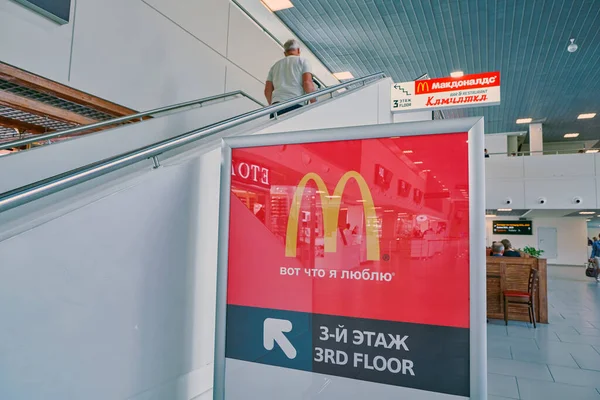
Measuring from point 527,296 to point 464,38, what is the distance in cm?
573

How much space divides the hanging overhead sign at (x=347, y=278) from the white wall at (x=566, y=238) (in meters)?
21.2

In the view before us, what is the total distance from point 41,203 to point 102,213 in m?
0.69

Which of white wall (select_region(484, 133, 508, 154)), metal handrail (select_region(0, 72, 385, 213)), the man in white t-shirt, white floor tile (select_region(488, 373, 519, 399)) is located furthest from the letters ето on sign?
white wall (select_region(484, 133, 508, 154))

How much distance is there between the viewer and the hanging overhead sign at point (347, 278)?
4.18ft

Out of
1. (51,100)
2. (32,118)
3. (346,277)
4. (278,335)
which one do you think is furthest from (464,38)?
(278,335)

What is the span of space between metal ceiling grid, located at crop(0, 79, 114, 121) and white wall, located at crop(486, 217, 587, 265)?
65.9ft

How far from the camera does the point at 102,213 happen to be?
1.35m

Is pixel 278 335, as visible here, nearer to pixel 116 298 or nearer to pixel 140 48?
pixel 116 298

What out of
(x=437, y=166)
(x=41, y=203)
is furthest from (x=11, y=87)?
(x=437, y=166)

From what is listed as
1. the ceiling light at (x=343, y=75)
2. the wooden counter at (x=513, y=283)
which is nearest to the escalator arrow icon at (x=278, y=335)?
the wooden counter at (x=513, y=283)

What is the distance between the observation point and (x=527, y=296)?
20.6 feet

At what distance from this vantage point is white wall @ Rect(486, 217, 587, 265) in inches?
784

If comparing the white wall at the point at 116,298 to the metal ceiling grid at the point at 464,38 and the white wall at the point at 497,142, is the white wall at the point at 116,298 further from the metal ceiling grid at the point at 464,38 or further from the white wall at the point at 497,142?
the white wall at the point at 497,142

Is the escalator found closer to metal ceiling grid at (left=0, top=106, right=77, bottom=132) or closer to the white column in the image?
metal ceiling grid at (left=0, top=106, right=77, bottom=132)
